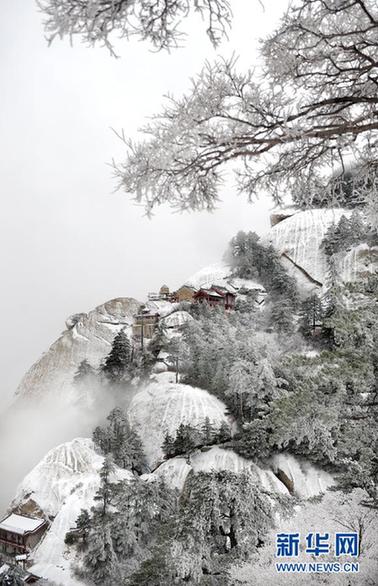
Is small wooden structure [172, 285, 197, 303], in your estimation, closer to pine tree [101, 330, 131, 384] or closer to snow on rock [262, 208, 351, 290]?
snow on rock [262, 208, 351, 290]

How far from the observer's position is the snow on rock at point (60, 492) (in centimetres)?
1680

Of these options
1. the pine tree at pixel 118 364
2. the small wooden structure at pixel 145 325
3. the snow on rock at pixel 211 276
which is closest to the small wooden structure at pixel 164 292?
the snow on rock at pixel 211 276

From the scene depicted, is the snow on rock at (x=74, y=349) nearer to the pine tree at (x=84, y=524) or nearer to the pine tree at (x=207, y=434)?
the pine tree at (x=207, y=434)

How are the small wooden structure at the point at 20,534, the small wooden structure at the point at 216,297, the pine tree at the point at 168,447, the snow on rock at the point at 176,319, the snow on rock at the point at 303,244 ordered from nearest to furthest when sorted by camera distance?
1. the small wooden structure at the point at 20,534
2. the pine tree at the point at 168,447
3. the snow on rock at the point at 176,319
4. the small wooden structure at the point at 216,297
5. the snow on rock at the point at 303,244

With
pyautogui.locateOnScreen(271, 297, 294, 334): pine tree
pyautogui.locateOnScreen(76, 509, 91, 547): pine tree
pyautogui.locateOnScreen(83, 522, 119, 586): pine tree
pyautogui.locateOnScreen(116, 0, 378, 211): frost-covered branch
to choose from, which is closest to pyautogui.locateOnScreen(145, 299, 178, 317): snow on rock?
pyautogui.locateOnScreen(271, 297, 294, 334): pine tree

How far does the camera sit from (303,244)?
45656mm

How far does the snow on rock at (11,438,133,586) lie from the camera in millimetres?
16797

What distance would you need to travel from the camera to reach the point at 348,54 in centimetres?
408

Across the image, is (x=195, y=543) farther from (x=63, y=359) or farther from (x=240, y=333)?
(x=63, y=359)

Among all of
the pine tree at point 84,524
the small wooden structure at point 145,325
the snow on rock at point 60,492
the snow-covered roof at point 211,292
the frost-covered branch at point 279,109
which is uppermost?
the frost-covered branch at point 279,109

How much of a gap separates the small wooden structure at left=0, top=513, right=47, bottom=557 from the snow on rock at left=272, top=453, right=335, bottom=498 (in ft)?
41.0

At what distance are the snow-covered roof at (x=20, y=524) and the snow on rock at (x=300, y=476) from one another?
12593 mm

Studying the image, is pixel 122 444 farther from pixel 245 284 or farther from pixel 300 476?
pixel 245 284

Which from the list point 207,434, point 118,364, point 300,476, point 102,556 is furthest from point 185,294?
point 102,556
